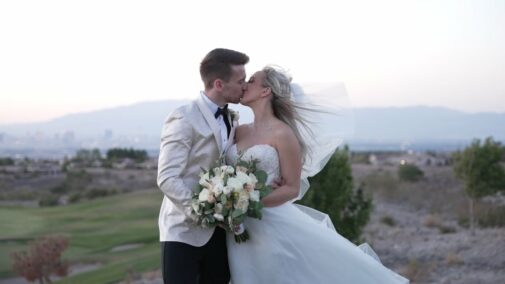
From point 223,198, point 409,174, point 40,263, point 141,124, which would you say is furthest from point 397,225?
point 141,124

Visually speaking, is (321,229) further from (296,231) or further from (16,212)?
(16,212)

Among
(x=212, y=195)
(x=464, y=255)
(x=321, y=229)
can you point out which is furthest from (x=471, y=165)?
(x=212, y=195)

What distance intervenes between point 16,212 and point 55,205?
4.38 metres

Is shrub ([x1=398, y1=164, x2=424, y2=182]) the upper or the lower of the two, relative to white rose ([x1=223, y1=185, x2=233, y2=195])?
lower

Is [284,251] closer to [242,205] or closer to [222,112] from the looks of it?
[242,205]

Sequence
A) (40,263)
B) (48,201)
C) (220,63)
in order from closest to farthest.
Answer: (220,63)
(40,263)
(48,201)

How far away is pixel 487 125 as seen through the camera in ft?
405

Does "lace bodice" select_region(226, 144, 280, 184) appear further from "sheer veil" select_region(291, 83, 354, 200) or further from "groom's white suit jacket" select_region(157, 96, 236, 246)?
"sheer veil" select_region(291, 83, 354, 200)

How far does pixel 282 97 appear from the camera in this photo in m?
4.67

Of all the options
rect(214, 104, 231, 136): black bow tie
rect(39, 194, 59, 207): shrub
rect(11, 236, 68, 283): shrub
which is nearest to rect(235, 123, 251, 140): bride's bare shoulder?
rect(214, 104, 231, 136): black bow tie

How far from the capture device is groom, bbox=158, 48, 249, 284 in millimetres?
4219

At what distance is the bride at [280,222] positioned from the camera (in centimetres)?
448

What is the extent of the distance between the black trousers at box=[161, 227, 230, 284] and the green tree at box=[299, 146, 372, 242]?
17.2ft

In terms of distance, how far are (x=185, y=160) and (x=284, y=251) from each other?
37.2 inches
